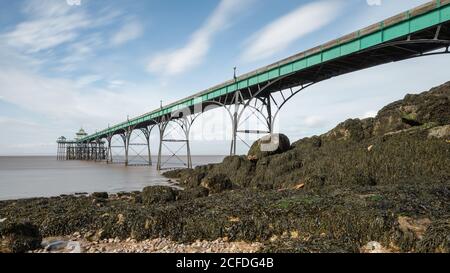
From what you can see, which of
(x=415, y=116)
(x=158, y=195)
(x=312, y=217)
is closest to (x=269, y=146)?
(x=415, y=116)

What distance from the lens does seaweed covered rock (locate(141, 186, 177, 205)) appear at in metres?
15.4

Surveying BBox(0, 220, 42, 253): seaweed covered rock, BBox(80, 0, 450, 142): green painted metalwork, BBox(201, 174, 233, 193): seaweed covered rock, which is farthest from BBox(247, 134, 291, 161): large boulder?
BBox(0, 220, 42, 253): seaweed covered rock

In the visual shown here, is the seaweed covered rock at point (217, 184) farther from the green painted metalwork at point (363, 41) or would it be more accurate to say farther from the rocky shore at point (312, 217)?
the green painted metalwork at point (363, 41)

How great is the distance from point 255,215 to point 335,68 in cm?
2062

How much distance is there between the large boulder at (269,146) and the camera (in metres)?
24.7

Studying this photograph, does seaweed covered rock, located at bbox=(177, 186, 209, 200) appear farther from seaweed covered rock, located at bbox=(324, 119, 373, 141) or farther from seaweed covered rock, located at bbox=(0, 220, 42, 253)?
seaweed covered rock, located at bbox=(324, 119, 373, 141)

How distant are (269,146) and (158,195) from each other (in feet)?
39.4

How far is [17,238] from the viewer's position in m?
8.41

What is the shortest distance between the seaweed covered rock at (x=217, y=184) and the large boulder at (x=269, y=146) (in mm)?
6049

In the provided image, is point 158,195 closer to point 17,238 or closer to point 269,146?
point 17,238

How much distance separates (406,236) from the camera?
283 inches

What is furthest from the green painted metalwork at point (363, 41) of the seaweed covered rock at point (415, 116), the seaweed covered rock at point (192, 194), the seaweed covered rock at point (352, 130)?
the seaweed covered rock at point (192, 194)

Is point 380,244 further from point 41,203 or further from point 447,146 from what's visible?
point 41,203

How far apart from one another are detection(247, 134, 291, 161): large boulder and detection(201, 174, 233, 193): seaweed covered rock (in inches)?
238
